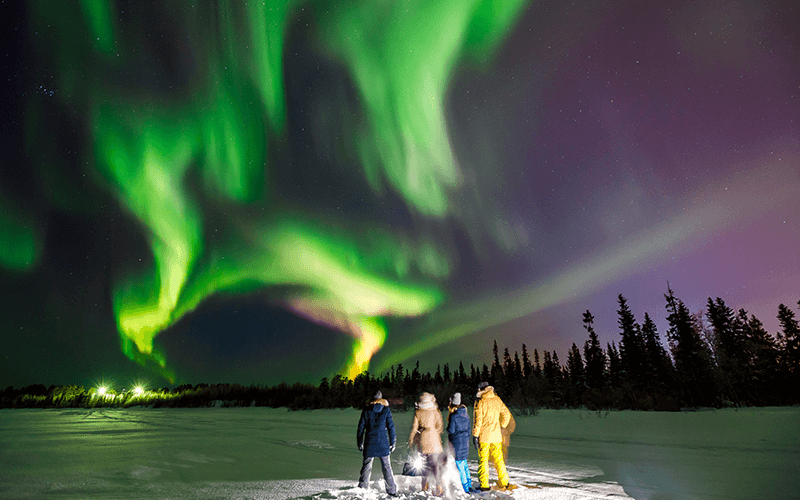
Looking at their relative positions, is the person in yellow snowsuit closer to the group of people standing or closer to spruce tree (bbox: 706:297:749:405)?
the group of people standing

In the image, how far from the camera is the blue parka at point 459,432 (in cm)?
789

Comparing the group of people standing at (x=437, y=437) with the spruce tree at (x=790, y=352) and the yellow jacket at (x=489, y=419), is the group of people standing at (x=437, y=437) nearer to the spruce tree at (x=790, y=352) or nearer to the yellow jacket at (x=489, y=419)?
the yellow jacket at (x=489, y=419)

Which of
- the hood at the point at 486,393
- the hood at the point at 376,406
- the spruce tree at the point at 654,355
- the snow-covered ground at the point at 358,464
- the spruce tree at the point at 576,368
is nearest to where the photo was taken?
Result: the snow-covered ground at the point at 358,464

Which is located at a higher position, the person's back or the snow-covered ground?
the person's back

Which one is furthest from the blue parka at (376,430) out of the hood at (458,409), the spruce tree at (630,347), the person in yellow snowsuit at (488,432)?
the spruce tree at (630,347)

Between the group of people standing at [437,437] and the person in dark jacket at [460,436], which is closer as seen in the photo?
the group of people standing at [437,437]

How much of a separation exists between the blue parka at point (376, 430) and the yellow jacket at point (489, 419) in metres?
1.64

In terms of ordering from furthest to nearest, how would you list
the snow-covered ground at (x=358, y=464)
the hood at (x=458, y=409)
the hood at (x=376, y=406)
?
the hood at (x=458, y=409), the hood at (x=376, y=406), the snow-covered ground at (x=358, y=464)

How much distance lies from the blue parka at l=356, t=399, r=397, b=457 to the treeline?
22038mm

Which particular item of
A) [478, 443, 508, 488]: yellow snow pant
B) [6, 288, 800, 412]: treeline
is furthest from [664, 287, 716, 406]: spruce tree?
[478, 443, 508, 488]: yellow snow pant

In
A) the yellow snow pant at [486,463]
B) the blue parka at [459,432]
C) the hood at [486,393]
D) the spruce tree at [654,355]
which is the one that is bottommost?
the yellow snow pant at [486,463]

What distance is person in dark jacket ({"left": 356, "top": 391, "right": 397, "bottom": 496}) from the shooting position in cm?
746

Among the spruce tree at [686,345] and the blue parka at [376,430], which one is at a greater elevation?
the spruce tree at [686,345]

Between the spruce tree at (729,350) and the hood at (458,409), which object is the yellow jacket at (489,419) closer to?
the hood at (458,409)
